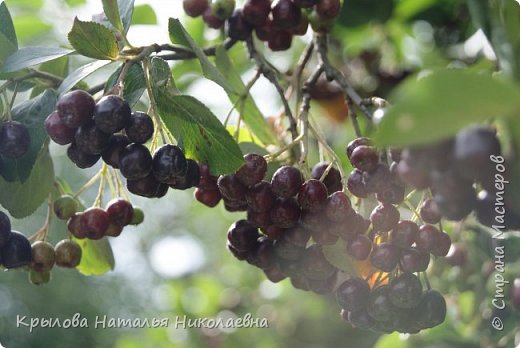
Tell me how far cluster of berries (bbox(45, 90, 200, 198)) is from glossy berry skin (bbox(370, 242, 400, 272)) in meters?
0.28

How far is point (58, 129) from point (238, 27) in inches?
17.8

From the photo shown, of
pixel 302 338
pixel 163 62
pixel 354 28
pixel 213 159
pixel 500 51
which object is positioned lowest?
pixel 302 338

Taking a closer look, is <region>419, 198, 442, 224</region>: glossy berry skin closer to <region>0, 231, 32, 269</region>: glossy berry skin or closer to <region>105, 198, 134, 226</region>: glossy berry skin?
<region>105, 198, 134, 226</region>: glossy berry skin

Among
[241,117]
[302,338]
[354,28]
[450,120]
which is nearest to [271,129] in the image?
[241,117]

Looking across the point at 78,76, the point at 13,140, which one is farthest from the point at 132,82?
the point at 13,140

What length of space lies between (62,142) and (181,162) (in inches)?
6.0

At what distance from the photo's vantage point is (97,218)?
3.52 ft

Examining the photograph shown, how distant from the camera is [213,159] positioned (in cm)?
95

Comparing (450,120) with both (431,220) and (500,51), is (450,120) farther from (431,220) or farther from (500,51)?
(431,220)

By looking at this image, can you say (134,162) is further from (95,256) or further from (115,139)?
(95,256)

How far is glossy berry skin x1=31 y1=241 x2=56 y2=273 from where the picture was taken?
1.10 m

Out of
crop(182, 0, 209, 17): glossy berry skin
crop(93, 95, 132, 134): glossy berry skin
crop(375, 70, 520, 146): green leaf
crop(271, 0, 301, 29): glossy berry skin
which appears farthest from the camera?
crop(182, 0, 209, 17): glossy berry skin

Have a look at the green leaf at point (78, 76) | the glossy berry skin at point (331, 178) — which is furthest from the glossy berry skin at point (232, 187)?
the green leaf at point (78, 76)

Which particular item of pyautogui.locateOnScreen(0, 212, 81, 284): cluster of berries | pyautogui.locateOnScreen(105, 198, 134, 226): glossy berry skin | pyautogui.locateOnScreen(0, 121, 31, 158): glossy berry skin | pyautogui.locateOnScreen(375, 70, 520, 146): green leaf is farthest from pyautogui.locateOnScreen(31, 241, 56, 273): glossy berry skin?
pyautogui.locateOnScreen(375, 70, 520, 146): green leaf
